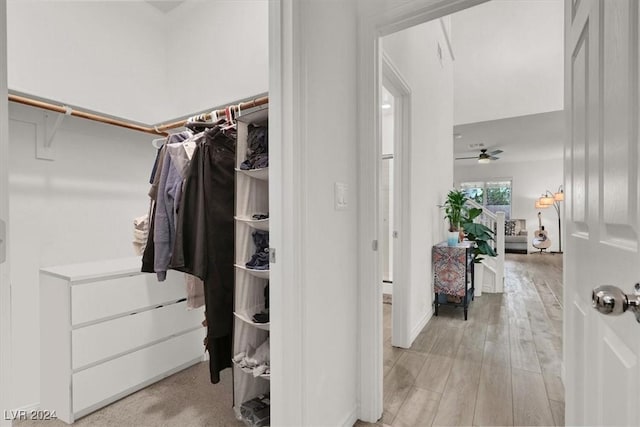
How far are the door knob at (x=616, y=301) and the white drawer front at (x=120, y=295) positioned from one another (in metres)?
2.10

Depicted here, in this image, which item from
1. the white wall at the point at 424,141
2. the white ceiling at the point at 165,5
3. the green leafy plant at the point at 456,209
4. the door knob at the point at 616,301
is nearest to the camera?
the door knob at the point at 616,301

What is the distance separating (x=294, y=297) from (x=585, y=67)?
1.15m

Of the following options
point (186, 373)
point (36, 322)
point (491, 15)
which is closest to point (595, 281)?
point (186, 373)

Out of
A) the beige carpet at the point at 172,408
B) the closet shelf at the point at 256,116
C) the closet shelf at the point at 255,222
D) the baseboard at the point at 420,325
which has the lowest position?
the beige carpet at the point at 172,408

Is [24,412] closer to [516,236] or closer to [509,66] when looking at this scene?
[509,66]

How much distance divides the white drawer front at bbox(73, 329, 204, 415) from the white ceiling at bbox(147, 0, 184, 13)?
2.43 meters

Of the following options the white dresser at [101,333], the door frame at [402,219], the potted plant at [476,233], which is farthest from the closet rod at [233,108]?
the potted plant at [476,233]

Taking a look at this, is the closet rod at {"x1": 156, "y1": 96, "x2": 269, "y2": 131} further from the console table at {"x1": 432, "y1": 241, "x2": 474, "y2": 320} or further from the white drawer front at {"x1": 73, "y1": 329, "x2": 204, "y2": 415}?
the console table at {"x1": 432, "y1": 241, "x2": 474, "y2": 320}

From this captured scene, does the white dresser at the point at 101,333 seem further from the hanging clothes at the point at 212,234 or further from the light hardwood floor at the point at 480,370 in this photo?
the light hardwood floor at the point at 480,370

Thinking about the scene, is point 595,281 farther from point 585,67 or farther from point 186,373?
point 186,373

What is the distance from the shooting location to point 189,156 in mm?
1593

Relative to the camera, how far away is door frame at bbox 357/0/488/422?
1622 mm

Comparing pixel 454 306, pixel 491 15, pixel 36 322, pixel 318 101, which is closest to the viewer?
pixel 318 101

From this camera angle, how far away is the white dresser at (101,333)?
1.64 metres
